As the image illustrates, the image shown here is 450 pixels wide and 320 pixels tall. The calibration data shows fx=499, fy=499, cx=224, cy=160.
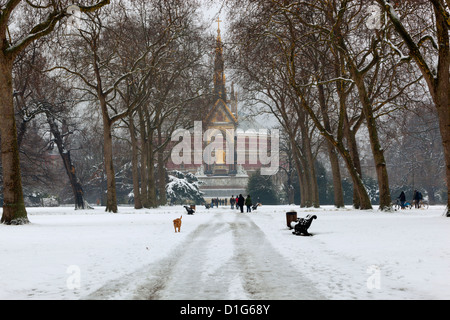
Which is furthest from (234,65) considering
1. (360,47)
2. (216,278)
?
(216,278)

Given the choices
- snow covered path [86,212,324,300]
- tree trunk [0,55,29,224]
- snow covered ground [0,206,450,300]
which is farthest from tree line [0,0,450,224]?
snow covered path [86,212,324,300]

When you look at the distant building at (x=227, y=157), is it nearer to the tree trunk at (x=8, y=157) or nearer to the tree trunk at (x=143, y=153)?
the tree trunk at (x=143, y=153)

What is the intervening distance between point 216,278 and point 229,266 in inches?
46.1

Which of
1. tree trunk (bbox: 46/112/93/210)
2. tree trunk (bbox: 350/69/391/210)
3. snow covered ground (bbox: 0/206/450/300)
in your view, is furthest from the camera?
tree trunk (bbox: 46/112/93/210)

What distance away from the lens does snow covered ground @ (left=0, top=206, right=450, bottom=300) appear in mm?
6395

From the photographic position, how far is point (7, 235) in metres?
13.8

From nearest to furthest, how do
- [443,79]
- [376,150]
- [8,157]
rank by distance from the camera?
1. [443,79]
2. [8,157]
3. [376,150]

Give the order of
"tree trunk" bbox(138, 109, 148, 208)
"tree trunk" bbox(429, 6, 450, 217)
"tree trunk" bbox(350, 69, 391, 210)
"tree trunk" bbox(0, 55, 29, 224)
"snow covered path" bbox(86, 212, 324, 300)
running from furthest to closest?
"tree trunk" bbox(138, 109, 148, 208) < "tree trunk" bbox(350, 69, 391, 210) < "tree trunk" bbox(0, 55, 29, 224) < "tree trunk" bbox(429, 6, 450, 217) < "snow covered path" bbox(86, 212, 324, 300)

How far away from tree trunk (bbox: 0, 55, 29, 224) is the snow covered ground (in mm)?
3837

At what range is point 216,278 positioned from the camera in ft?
23.9

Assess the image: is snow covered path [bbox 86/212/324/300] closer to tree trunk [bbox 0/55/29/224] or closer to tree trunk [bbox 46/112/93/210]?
tree trunk [bbox 0/55/29/224]

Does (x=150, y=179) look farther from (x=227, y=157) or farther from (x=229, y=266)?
(x=227, y=157)
